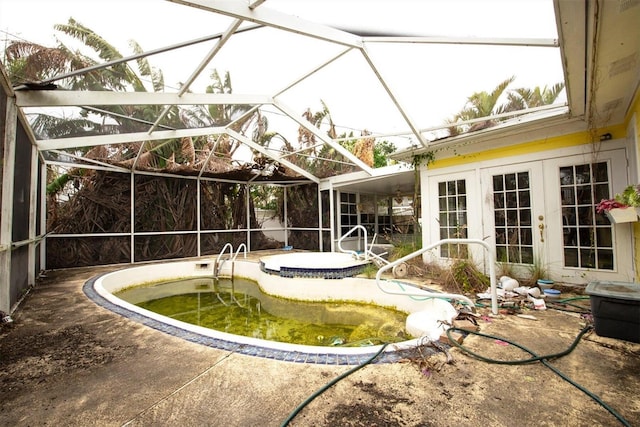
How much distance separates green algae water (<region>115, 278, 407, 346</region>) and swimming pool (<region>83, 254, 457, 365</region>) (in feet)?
0.56

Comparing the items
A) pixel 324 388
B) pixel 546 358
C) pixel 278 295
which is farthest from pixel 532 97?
pixel 324 388

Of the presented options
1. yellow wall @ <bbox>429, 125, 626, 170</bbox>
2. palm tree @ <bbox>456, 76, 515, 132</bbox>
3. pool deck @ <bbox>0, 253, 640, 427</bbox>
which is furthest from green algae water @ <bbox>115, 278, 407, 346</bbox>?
palm tree @ <bbox>456, 76, 515, 132</bbox>

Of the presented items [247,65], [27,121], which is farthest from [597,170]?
[27,121]

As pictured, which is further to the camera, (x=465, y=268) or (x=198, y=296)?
(x=198, y=296)

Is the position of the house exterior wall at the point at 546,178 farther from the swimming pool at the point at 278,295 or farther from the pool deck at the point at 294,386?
the pool deck at the point at 294,386

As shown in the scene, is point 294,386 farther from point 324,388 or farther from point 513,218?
point 513,218

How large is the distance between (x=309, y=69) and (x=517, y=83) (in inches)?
370

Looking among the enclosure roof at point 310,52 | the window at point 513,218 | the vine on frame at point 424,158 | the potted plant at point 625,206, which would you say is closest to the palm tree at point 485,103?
the enclosure roof at point 310,52

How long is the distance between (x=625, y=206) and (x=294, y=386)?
4.13m

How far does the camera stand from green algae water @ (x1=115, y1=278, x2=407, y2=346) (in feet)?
11.6

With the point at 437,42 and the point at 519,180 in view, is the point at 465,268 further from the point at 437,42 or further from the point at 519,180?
the point at 437,42

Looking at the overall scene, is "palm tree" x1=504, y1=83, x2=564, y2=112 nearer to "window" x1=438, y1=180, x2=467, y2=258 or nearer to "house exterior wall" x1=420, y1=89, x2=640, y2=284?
"house exterior wall" x1=420, y1=89, x2=640, y2=284

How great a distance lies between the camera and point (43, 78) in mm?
3611

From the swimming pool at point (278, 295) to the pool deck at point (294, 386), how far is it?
0.49 ft
